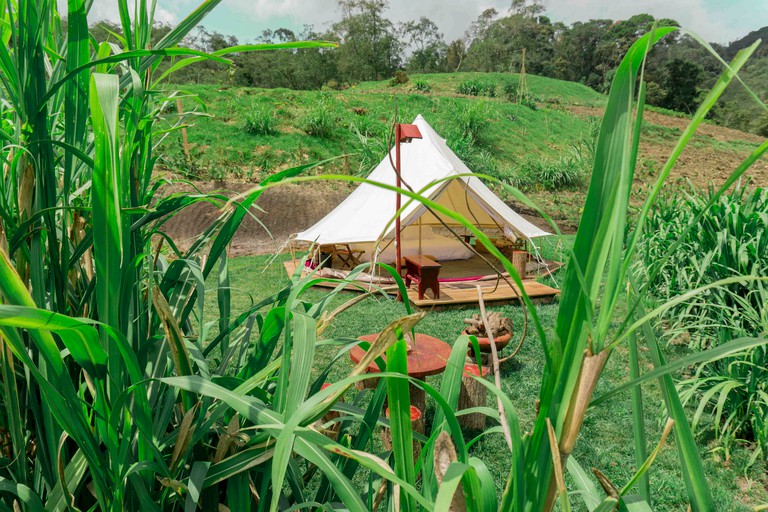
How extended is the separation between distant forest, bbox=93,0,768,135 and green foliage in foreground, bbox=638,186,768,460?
76.7ft

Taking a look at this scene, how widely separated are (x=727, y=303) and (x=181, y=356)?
3.40m

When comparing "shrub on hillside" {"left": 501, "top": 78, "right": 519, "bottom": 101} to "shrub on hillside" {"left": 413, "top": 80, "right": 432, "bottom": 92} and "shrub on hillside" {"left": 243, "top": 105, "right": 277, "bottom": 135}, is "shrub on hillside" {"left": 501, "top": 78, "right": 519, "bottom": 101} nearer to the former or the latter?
"shrub on hillside" {"left": 413, "top": 80, "right": 432, "bottom": 92}

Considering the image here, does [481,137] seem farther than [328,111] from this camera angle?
Yes

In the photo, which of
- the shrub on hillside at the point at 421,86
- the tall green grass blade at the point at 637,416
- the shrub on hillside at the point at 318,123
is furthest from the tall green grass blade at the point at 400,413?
the shrub on hillside at the point at 421,86

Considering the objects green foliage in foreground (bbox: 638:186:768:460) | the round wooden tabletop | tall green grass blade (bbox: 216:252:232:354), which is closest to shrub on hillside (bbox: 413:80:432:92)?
green foliage in foreground (bbox: 638:186:768:460)

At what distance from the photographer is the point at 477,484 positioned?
0.46m

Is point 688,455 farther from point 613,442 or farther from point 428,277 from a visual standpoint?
point 428,277

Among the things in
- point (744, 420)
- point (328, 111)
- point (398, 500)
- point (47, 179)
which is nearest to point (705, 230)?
point (744, 420)

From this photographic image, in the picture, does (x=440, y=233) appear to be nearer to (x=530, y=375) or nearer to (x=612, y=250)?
(x=530, y=375)

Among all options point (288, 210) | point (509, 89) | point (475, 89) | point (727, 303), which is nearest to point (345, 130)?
point (288, 210)

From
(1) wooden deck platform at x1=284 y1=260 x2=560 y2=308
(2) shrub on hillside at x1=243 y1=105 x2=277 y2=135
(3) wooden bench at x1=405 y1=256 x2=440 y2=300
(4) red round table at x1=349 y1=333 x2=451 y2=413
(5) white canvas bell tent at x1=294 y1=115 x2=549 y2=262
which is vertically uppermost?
(2) shrub on hillside at x1=243 y1=105 x2=277 y2=135

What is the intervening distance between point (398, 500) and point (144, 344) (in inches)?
14.0

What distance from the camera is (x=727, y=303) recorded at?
3123 millimetres

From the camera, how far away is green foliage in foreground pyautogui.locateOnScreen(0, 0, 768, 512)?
347 millimetres
